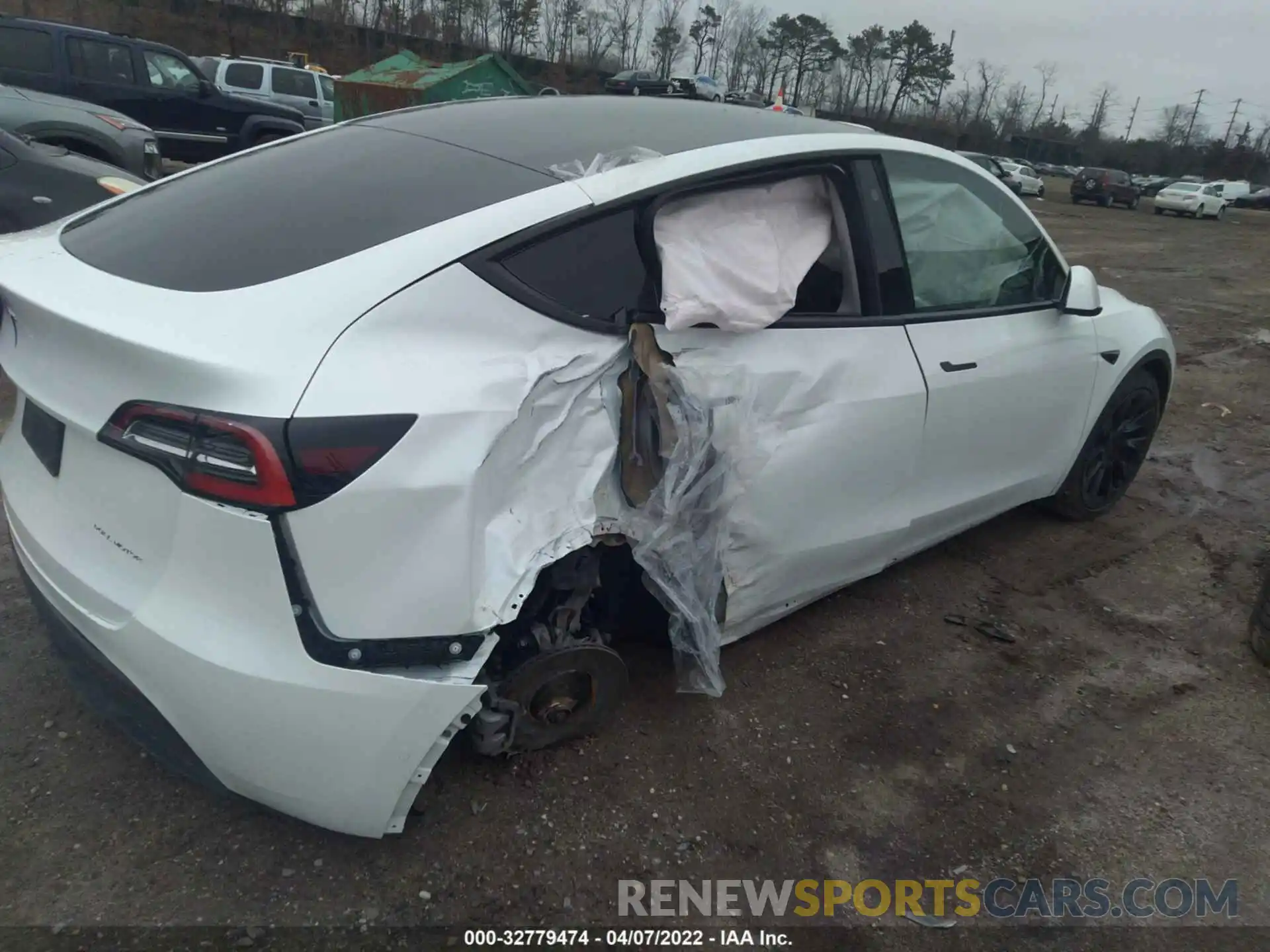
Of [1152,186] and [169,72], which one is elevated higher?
[169,72]

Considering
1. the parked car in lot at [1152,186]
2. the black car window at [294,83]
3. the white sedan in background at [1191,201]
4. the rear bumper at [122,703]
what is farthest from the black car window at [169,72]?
the parked car in lot at [1152,186]

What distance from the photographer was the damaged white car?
70.7 inches

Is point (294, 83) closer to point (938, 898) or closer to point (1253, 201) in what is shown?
point (938, 898)

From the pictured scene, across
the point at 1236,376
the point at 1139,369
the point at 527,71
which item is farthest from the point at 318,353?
the point at 527,71

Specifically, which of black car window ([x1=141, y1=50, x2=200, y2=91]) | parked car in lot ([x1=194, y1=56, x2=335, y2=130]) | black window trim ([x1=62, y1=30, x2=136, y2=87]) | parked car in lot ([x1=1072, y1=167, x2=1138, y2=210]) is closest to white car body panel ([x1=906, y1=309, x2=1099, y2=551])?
black window trim ([x1=62, y1=30, x2=136, y2=87])

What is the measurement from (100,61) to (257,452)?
13310 millimetres

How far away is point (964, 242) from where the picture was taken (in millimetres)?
3244

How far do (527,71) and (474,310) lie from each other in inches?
1843

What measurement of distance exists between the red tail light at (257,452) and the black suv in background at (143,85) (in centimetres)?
1254

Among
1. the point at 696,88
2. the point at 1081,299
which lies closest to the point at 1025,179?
the point at 696,88

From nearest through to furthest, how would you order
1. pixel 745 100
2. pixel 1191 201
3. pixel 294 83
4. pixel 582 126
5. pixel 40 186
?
pixel 582 126
pixel 40 186
pixel 294 83
pixel 745 100
pixel 1191 201

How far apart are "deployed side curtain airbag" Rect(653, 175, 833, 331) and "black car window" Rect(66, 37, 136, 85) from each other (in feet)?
41.4

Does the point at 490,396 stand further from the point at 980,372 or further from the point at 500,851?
the point at 980,372

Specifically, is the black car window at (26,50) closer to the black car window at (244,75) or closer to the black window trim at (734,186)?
the black car window at (244,75)
